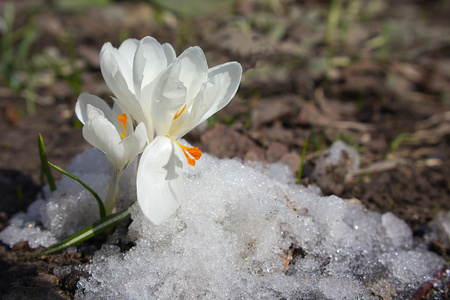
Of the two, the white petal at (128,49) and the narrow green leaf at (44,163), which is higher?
the white petal at (128,49)

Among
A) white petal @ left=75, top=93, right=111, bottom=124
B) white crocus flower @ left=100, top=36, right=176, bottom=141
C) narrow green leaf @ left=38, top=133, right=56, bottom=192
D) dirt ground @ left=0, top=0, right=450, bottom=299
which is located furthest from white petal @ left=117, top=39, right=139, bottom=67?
dirt ground @ left=0, top=0, right=450, bottom=299

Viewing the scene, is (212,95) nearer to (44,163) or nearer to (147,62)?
(147,62)

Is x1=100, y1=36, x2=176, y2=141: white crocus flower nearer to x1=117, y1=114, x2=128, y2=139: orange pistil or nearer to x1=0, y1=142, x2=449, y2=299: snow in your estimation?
x1=117, y1=114, x2=128, y2=139: orange pistil

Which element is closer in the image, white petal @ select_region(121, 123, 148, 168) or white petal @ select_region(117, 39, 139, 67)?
white petal @ select_region(121, 123, 148, 168)

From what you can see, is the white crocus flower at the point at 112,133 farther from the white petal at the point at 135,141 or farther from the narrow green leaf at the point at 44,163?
the narrow green leaf at the point at 44,163

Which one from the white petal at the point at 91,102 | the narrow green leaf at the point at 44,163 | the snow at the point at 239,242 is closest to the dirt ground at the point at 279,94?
the snow at the point at 239,242

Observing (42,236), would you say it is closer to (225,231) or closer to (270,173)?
(225,231)
